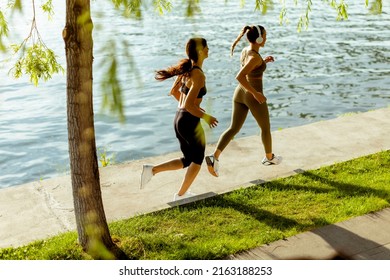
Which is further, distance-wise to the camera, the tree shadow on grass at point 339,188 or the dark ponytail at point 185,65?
the tree shadow on grass at point 339,188

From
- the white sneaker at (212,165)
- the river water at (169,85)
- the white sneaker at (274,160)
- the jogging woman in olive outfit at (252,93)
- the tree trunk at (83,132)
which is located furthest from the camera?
the river water at (169,85)

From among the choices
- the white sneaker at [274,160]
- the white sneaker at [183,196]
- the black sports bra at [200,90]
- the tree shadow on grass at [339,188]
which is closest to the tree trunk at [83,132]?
the white sneaker at [183,196]

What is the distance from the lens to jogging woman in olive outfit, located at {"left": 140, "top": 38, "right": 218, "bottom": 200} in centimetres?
625

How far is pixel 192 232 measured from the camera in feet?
19.2

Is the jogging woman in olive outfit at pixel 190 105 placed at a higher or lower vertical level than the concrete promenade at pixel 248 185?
higher

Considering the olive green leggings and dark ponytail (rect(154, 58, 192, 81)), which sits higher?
dark ponytail (rect(154, 58, 192, 81))

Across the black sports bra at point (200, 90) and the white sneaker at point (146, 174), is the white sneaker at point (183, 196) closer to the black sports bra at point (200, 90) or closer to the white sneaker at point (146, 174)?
the white sneaker at point (146, 174)

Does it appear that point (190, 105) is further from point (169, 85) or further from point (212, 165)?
point (169, 85)

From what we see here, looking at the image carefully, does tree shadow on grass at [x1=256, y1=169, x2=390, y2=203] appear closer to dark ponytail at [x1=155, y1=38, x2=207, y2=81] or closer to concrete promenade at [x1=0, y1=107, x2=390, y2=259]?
concrete promenade at [x1=0, y1=107, x2=390, y2=259]

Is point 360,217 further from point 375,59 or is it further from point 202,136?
point 375,59

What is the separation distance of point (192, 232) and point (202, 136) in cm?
129

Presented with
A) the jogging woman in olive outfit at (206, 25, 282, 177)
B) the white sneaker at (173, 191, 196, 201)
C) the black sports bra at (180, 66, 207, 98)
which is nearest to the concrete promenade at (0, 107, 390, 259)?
the white sneaker at (173, 191, 196, 201)

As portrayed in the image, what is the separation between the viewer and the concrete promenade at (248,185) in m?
5.54

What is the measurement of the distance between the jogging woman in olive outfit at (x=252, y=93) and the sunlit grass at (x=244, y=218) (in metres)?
0.61
